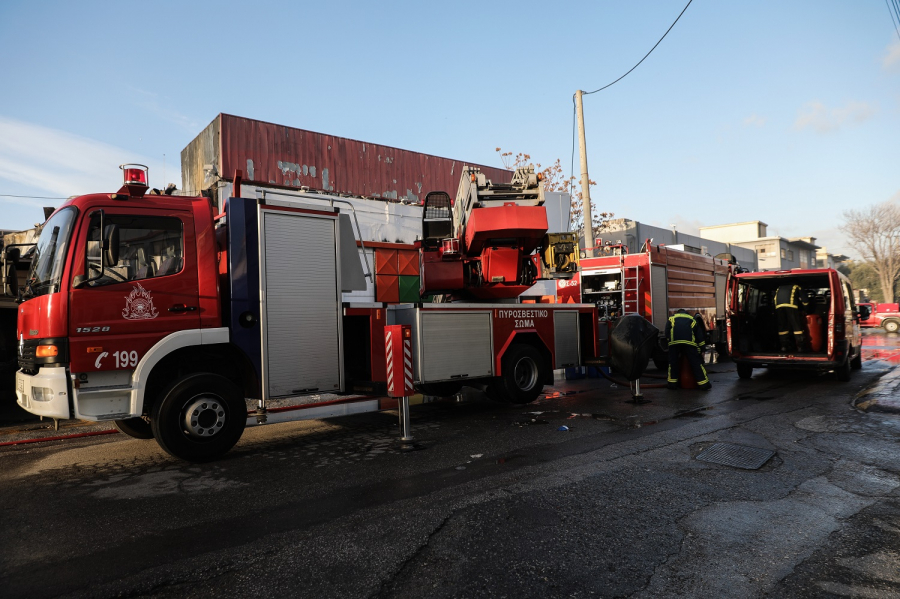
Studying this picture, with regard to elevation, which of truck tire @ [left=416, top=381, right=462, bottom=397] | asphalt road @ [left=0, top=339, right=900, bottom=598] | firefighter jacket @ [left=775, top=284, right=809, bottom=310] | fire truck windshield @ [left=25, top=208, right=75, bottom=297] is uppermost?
fire truck windshield @ [left=25, top=208, right=75, bottom=297]

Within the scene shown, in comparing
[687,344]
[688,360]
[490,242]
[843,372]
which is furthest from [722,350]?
[490,242]

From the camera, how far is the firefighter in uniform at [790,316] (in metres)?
11.3

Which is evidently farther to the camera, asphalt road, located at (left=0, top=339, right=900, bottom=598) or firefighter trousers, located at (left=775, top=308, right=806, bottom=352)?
firefighter trousers, located at (left=775, top=308, right=806, bottom=352)

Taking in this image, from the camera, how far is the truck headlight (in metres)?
5.18

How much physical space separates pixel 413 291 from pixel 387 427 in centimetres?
282

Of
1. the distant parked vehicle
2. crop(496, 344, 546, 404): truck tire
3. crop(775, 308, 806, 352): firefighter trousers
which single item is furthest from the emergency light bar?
the distant parked vehicle

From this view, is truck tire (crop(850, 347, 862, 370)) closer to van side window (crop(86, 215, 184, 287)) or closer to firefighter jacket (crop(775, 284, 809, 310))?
firefighter jacket (crop(775, 284, 809, 310))

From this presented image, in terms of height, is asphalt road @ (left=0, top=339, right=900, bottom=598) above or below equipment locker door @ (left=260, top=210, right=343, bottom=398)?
below

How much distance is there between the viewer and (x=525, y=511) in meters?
4.08

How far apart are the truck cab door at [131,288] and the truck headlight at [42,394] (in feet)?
1.10

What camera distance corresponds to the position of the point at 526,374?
9.06 metres

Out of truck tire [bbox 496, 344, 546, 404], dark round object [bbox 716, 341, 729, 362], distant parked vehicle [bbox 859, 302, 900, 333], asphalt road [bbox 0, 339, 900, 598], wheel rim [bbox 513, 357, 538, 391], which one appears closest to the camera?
asphalt road [bbox 0, 339, 900, 598]

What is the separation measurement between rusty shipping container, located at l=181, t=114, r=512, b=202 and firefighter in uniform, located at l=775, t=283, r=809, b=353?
15.2 metres

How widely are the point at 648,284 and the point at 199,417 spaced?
10.9 metres
